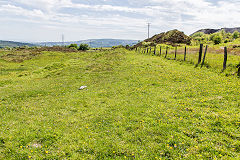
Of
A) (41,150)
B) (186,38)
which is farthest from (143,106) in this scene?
(186,38)

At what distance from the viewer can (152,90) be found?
1498 centimetres

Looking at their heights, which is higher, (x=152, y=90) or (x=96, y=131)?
(x=152, y=90)

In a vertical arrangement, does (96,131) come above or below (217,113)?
below

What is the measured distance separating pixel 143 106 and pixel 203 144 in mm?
5075

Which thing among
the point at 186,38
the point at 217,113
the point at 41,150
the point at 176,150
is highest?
the point at 186,38

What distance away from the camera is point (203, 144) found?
7.05 meters

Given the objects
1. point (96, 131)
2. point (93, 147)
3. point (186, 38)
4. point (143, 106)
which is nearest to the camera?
point (93, 147)

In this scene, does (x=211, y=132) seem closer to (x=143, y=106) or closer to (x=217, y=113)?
(x=217, y=113)

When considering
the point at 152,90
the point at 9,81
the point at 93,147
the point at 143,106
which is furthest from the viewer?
Result: the point at 9,81

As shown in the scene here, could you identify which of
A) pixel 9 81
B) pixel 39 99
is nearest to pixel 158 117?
pixel 39 99

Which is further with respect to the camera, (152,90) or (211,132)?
(152,90)

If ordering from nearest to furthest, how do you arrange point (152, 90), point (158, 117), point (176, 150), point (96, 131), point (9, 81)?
point (176, 150)
point (96, 131)
point (158, 117)
point (152, 90)
point (9, 81)

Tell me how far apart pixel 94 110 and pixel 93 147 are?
173 inches

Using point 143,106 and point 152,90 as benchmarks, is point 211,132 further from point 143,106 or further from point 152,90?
point 152,90
